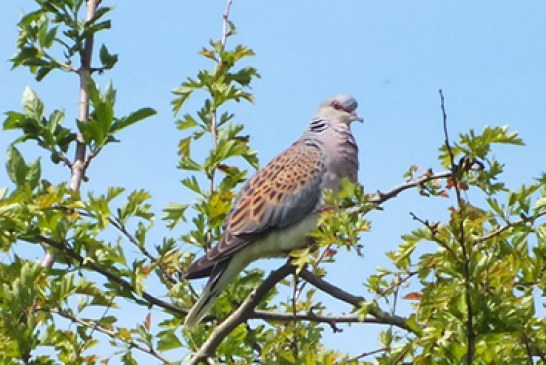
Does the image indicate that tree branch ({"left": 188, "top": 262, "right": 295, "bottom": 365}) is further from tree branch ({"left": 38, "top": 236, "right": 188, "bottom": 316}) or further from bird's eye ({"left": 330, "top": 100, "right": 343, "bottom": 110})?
bird's eye ({"left": 330, "top": 100, "right": 343, "bottom": 110})

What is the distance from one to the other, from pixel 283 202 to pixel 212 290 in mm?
937

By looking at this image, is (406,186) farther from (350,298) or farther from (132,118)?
(132,118)

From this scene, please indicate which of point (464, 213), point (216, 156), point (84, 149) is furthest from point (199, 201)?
point (464, 213)

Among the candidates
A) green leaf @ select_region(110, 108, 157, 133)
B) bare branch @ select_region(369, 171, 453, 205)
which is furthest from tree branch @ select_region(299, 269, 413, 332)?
green leaf @ select_region(110, 108, 157, 133)

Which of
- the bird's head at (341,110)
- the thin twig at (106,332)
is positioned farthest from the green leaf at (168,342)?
the bird's head at (341,110)

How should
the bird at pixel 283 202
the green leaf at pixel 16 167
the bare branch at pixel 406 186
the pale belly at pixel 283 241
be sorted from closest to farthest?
the bare branch at pixel 406 186
the green leaf at pixel 16 167
the bird at pixel 283 202
the pale belly at pixel 283 241

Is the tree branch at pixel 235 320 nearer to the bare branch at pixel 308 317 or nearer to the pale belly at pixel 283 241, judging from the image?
the bare branch at pixel 308 317

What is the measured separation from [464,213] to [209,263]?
1749mm

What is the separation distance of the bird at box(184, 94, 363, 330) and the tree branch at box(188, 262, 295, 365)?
385mm

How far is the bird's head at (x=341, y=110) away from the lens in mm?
6578

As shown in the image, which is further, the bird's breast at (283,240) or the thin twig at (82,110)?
the bird's breast at (283,240)

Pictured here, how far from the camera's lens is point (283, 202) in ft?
19.4

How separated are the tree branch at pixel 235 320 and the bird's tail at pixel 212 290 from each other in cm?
22

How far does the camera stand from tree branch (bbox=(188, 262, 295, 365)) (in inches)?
183
